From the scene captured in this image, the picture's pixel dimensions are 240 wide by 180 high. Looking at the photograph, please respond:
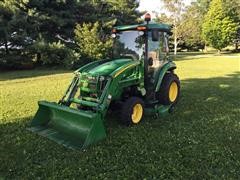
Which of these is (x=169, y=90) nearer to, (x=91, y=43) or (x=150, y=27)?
(x=150, y=27)

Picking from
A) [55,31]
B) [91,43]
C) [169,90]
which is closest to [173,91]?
[169,90]

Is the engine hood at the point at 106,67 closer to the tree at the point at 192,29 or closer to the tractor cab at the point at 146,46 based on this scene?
the tractor cab at the point at 146,46

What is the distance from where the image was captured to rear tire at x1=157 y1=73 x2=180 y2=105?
→ 7906 millimetres

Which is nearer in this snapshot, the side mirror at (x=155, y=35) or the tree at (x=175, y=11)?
the side mirror at (x=155, y=35)

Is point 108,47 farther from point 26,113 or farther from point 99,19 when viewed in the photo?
point 26,113

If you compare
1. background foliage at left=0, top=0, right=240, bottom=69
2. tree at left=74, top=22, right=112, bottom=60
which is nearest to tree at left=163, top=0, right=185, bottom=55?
Result: background foliage at left=0, top=0, right=240, bottom=69

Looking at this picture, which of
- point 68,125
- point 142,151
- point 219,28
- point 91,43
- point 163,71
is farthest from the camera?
point 219,28

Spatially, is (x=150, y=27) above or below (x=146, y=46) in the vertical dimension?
above

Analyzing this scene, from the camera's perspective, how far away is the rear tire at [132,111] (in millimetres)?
6484

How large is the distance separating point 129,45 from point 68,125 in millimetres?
2750

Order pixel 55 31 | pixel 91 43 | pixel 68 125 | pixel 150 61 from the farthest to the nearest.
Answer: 1. pixel 55 31
2. pixel 91 43
3. pixel 150 61
4. pixel 68 125

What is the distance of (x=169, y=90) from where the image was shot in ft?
26.6

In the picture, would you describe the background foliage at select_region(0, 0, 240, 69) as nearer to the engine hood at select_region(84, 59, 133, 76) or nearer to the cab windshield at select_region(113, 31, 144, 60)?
the cab windshield at select_region(113, 31, 144, 60)

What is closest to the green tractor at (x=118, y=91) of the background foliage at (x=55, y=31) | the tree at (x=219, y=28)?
the background foliage at (x=55, y=31)
